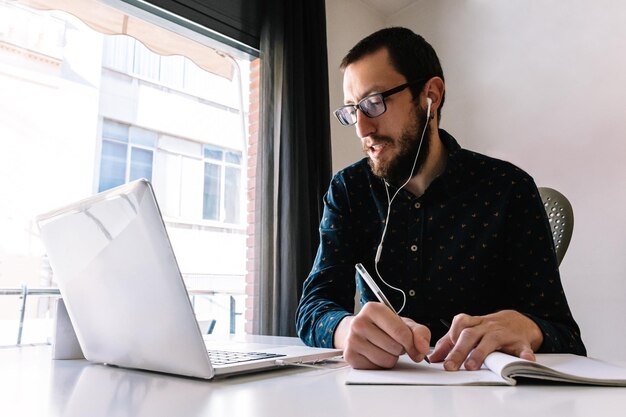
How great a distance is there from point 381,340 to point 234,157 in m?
2.18

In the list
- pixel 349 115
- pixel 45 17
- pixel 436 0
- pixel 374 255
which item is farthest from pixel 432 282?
pixel 436 0

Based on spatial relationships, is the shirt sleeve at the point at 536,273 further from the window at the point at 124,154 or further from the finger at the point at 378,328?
the window at the point at 124,154

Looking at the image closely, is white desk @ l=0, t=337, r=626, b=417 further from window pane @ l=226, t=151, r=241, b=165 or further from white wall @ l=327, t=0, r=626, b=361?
window pane @ l=226, t=151, r=241, b=165

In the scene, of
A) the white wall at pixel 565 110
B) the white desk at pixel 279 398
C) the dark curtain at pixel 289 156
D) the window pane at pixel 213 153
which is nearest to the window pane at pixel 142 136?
the window pane at pixel 213 153

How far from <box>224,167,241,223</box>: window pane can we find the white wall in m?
0.58

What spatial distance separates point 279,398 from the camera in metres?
0.50

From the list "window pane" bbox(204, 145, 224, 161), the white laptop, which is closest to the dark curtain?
"window pane" bbox(204, 145, 224, 161)

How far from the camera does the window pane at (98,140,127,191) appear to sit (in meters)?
2.27

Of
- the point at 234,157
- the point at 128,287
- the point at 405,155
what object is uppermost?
the point at 234,157

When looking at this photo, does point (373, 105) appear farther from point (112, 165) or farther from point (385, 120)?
point (112, 165)

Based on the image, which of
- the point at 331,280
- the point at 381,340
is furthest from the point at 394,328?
the point at 331,280

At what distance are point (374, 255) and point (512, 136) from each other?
1.64 meters

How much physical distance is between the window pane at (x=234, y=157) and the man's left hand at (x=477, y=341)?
2.11 metres

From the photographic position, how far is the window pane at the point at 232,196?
2.70 meters
